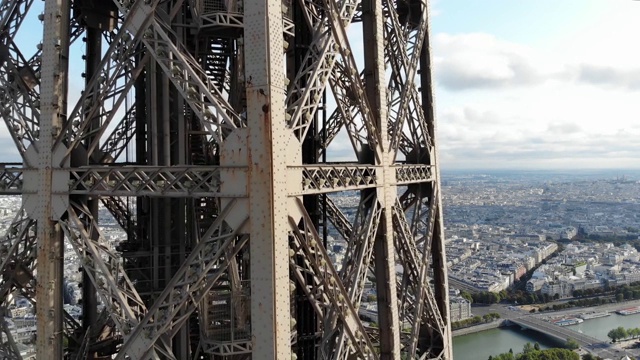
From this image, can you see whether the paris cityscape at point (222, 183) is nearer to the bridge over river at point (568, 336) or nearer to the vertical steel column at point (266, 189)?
the vertical steel column at point (266, 189)

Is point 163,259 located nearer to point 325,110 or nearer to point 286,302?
point 286,302

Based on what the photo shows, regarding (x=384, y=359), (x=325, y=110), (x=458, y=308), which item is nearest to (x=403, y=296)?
(x=384, y=359)

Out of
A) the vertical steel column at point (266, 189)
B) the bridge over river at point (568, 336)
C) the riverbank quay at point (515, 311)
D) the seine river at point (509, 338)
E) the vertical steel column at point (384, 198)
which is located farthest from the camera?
the riverbank quay at point (515, 311)

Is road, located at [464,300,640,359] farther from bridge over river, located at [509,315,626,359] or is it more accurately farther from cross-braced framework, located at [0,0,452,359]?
cross-braced framework, located at [0,0,452,359]

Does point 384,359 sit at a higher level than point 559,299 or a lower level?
higher

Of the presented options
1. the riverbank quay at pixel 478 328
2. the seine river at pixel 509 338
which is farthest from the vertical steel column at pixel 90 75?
the riverbank quay at pixel 478 328

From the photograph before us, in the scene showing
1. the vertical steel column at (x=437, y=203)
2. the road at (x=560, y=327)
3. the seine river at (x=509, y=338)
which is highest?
the vertical steel column at (x=437, y=203)
